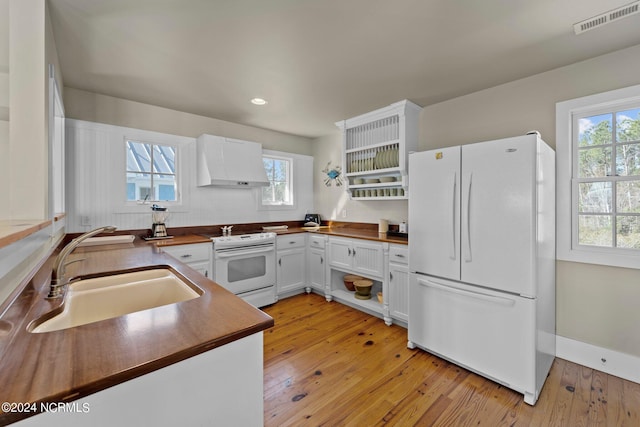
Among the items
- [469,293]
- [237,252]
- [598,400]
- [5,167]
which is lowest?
[598,400]

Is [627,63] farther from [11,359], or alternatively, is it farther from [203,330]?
[11,359]

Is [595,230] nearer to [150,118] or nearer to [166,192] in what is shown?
[166,192]

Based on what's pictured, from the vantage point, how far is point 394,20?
174 centimetres

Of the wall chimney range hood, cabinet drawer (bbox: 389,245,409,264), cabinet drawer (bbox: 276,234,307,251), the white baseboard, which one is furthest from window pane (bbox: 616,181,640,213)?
the wall chimney range hood

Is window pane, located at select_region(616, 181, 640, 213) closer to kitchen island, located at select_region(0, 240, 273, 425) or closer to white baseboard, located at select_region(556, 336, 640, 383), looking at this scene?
white baseboard, located at select_region(556, 336, 640, 383)

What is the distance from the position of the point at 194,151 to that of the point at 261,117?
0.93m

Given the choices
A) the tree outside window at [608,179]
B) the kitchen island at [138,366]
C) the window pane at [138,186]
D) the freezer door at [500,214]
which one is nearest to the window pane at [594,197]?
the tree outside window at [608,179]

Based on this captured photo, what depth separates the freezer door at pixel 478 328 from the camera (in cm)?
188

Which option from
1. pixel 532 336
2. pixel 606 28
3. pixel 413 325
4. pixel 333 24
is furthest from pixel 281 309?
pixel 606 28

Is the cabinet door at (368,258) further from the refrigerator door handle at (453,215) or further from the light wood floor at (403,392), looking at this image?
the refrigerator door handle at (453,215)

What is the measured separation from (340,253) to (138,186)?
7.90ft

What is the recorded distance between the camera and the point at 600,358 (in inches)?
85.4

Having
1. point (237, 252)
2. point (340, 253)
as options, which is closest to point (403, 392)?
point (340, 253)

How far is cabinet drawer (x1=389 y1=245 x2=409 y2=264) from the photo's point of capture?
2799mm
